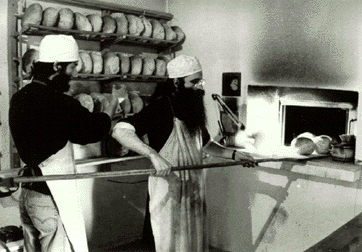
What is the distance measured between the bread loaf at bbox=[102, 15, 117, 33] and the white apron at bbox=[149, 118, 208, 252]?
1556mm

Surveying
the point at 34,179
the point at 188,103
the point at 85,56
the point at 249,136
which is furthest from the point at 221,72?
the point at 34,179

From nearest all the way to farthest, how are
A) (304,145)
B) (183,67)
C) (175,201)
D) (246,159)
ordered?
(183,67) < (175,201) < (246,159) < (304,145)

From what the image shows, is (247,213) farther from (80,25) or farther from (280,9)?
(80,25)

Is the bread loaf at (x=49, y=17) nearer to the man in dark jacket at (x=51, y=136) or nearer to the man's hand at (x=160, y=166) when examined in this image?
the man in dark jacket at (x=51, y=136)

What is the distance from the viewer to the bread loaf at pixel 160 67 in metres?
4.45

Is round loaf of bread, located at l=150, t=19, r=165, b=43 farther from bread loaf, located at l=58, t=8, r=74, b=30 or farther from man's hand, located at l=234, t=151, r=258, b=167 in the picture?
man's hand, located at l=234, t=151, r=258, b=167

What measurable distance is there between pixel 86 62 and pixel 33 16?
58cm

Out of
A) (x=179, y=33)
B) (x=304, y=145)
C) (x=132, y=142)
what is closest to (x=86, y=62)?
(x=179, y=33)

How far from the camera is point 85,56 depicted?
3881mm

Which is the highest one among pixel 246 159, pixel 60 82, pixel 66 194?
pixel 60 82

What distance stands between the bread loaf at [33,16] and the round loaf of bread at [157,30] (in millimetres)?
1191

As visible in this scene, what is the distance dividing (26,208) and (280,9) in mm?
2716

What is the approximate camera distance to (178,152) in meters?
2.91

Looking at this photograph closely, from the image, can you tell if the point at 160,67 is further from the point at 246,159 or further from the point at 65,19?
the point at 246,159
